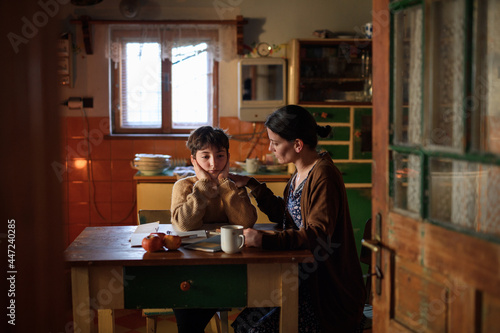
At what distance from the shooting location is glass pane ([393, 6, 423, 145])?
128 cm

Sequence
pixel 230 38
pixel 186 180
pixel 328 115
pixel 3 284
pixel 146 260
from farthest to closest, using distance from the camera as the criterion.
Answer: pixel 230 38, pixel 328 115, pixel 186 180, pixel 146 260, pixel 3 284

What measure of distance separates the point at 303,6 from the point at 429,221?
3.67 m

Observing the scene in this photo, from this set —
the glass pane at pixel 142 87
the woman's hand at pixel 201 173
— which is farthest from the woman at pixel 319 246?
the glass pane at pixel 142 87

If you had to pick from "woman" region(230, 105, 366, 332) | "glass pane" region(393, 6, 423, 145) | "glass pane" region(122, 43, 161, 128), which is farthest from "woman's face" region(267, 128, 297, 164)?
"glass pane" region(122, 43, 161, 128)

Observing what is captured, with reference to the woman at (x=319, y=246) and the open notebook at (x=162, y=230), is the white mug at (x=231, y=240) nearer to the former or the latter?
the woman at (x=319, y=246)

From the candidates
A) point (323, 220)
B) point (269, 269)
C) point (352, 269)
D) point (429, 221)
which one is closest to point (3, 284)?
point (429, 221)

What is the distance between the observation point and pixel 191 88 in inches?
184

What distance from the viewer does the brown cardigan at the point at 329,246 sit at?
77.5 inches

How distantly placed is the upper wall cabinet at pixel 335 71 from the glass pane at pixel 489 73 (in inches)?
125

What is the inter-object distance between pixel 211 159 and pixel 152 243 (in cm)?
63

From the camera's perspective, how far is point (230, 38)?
4.50 meters

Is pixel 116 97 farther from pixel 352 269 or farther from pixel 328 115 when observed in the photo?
pixel 352 269

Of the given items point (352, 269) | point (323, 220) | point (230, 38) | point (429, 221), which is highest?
point (230, 38)

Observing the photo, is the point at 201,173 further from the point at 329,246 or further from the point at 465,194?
the point at 465,194
